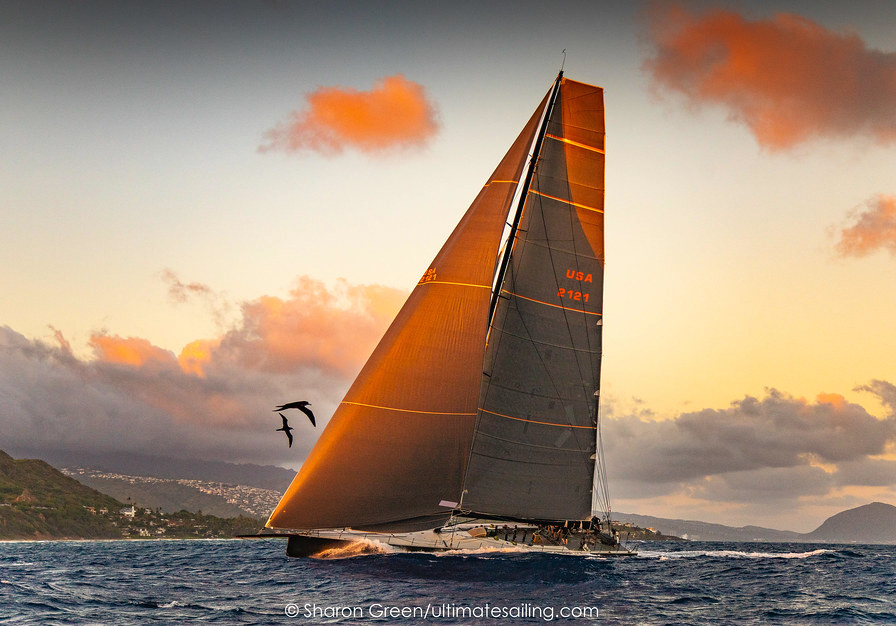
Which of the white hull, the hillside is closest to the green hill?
the hillside

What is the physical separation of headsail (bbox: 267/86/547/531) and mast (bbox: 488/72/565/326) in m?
2.00

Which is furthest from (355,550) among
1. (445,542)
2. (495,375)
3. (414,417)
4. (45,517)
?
(45,517)

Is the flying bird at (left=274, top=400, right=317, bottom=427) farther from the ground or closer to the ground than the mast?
closer to the ground

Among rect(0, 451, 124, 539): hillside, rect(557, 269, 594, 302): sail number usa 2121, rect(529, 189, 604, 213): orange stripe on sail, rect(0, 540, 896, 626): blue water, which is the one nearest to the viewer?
rect(0, 540, 896, 626): blue water

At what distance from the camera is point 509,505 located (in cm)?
3691

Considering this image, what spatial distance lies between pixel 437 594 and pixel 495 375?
1405 centimetres

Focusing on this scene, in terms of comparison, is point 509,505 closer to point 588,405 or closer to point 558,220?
point 588,405

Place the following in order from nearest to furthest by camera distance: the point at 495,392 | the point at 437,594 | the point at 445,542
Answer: the point at 437,594, the point at 445,542, the point at 495,392

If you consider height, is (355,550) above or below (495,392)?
below

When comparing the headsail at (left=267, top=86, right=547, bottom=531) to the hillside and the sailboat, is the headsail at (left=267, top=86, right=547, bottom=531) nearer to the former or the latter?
the sailboat

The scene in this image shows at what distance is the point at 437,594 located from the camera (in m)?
24.2

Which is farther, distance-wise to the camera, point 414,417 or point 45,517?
point 45,517

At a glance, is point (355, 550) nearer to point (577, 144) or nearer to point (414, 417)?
point (414, 417)

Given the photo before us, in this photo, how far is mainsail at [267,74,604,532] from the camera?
31.0 meters
